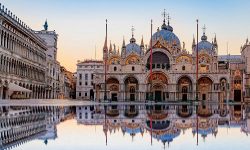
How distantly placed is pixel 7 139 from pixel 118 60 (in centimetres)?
7104

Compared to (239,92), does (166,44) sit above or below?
above

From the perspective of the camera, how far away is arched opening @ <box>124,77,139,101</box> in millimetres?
77562

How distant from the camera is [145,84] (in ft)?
248

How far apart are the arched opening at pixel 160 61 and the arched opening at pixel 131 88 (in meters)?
4.02

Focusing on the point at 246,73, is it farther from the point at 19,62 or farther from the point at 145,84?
the point at 19,62

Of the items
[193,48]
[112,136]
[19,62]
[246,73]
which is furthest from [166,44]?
[112,136]

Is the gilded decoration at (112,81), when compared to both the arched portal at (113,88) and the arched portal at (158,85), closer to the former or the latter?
the arched portal at (113,88)

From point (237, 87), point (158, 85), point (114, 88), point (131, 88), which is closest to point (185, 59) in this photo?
point (158, 85)

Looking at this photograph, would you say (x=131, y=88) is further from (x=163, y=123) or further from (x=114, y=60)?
(x=163, y=123)

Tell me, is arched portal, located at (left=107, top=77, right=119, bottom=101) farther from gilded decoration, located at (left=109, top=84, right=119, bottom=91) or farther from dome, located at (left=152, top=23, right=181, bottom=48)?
dome, located at (left=152, top=23, right=181, bottom=48)

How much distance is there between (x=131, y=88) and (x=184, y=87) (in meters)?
10.5

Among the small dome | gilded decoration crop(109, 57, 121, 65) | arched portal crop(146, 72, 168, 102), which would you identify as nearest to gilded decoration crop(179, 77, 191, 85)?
arched portal crop(146, 72, 168, 102)

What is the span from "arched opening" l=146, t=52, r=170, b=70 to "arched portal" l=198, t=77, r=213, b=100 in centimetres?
720

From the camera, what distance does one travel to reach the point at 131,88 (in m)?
78.0
